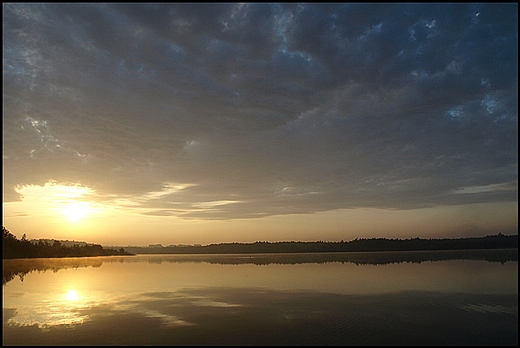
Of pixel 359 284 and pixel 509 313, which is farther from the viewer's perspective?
pixel 359 284

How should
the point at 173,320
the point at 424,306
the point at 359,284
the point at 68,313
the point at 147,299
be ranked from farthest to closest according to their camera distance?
the point at 359,284
the point at 147,299
the point at 424,306
the point at 68,313
the point at 173,320

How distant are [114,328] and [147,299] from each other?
914cm

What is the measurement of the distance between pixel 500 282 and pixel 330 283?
1354 cm

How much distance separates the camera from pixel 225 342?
45.9ft

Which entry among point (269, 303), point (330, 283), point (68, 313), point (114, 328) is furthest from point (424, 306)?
point (68, 313)

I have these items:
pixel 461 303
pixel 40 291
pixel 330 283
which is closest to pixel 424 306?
pixel 461 303

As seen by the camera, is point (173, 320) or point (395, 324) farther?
point (173, 320)

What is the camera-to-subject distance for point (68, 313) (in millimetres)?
19688

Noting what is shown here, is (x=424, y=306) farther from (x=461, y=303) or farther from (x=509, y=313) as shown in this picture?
(x=509, y=313)

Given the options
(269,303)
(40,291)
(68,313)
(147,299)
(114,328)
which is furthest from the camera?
(40,291)

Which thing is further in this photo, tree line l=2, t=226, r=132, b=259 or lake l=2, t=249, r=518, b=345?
tree line l=2, t=226, r=132, b=259

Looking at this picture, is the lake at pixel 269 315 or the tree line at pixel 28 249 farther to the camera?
the tree line at pixel 28 249

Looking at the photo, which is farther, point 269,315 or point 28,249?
point 28,249

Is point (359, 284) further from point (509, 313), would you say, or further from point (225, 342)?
point (225, 342)
